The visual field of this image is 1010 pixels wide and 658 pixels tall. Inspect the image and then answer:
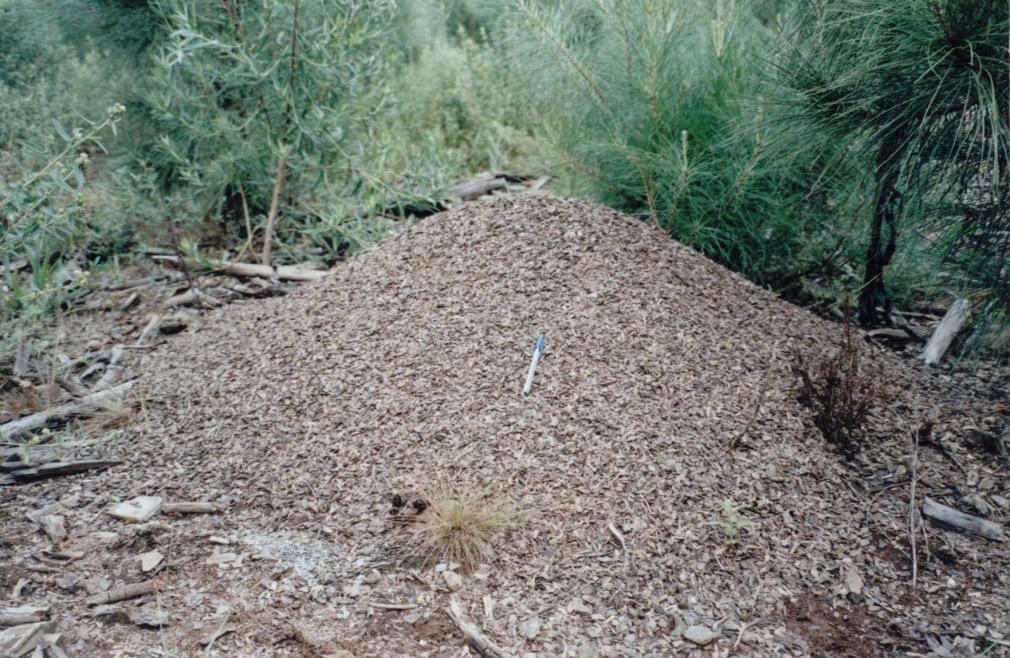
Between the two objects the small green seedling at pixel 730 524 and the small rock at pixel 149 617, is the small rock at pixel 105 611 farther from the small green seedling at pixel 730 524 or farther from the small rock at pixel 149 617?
the small green seedling at pixel 730 524

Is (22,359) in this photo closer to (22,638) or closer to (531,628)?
(22,638)

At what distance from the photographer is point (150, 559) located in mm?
2305

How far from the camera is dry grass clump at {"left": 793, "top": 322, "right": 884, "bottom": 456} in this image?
2.71 m

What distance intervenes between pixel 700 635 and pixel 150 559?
1.44 meters

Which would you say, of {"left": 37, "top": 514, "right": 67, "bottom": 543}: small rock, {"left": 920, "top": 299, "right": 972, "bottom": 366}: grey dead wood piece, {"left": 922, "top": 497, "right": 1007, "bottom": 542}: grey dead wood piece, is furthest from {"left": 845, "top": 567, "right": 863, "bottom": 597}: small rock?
{"left": 37, "top": 514, "right": 67, "bottom": 543}: small rock

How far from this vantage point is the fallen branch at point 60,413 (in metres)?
2.97

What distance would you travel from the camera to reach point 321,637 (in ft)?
6.73

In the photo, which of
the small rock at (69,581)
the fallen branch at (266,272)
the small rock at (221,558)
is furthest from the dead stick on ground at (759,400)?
the fallen branch at (266,272)

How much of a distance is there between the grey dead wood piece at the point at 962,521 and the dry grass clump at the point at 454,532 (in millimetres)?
1254

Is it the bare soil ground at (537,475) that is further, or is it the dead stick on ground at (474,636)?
the bare soil ground at (537,475)

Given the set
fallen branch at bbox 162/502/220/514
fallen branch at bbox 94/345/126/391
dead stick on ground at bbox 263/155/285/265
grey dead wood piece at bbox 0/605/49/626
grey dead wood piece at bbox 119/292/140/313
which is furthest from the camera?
dead stick on ground at bbox 263/155/285/265

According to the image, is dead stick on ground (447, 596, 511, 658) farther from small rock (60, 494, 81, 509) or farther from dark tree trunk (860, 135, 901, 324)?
dark tree trunk (860, 135, 901, 324)

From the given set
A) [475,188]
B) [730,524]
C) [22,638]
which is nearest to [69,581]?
[22,638]

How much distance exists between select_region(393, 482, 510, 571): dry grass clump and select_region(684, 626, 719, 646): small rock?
538 mm
